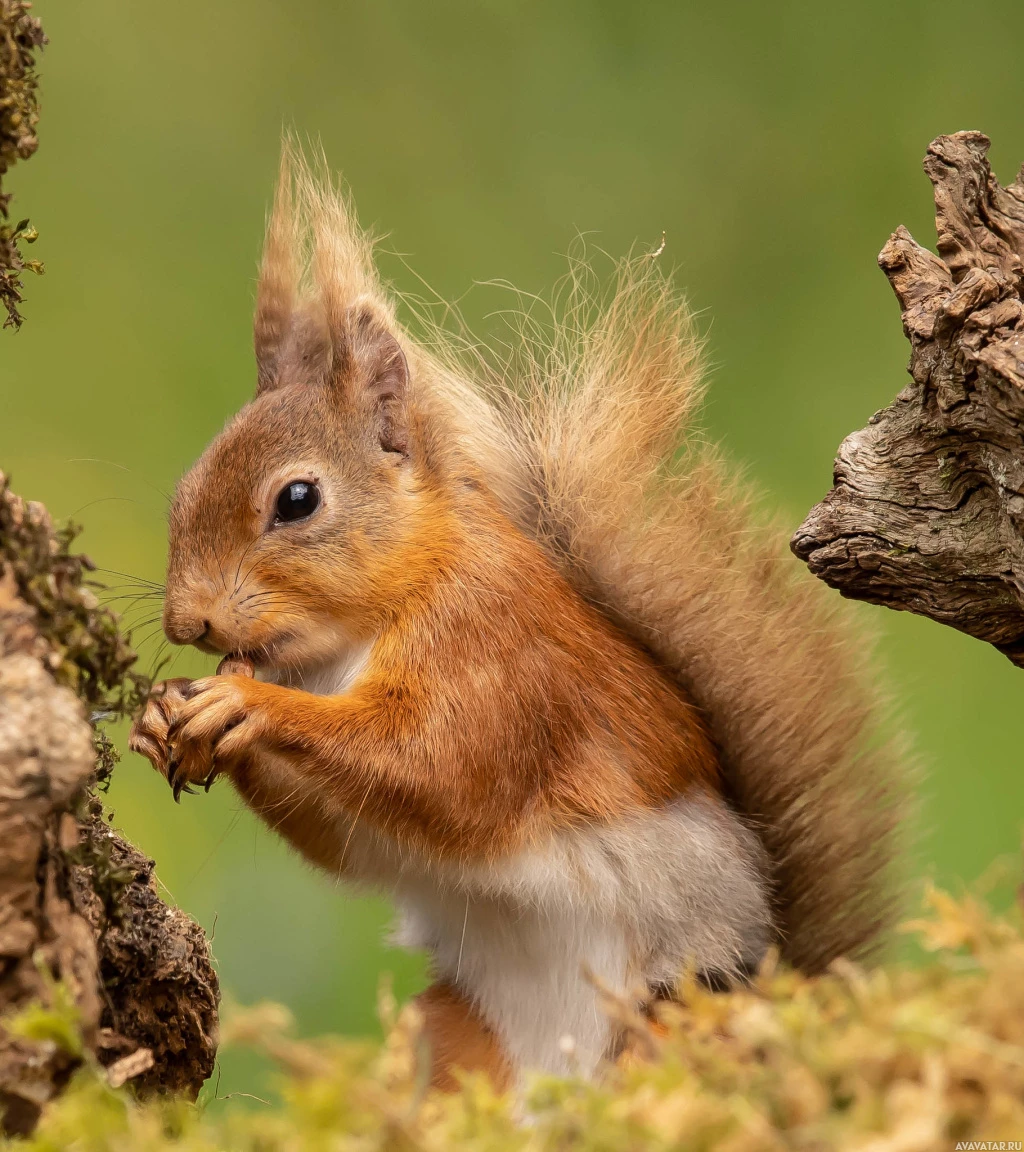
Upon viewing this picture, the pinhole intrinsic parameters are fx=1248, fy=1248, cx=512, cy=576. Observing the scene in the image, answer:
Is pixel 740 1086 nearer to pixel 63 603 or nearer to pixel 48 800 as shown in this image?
pixel 48 800

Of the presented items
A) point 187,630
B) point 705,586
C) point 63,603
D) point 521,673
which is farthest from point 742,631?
point 63,603

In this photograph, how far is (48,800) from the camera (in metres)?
0.74

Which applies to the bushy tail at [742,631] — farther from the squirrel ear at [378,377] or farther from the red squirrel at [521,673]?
the squirrel ear at [378,377]

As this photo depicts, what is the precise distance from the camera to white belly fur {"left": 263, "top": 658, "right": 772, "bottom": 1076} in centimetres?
134

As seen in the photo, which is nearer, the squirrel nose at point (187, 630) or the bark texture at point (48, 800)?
the bark texture at point (48, 800)

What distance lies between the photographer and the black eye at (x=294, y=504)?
1354 millimetres

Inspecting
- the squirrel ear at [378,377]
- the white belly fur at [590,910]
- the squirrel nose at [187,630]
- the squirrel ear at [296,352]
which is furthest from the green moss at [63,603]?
the squirrel ear at [296,352]

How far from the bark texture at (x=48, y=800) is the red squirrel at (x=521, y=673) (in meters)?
0.30

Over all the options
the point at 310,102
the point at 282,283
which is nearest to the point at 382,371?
the point at 282,283

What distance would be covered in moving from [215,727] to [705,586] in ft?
1.91

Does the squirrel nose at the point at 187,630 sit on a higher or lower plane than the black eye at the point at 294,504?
lower

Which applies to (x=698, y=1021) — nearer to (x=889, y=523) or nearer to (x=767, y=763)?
(x=889, y=523)

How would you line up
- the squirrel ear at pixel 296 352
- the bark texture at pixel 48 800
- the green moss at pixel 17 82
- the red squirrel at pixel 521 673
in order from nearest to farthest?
1. the bark texture at pixel 48 800
2. the green moss at pixel 17 82
3. the red squirrel at pixel 521 673
4. the squirrel ear at pixel 296 352

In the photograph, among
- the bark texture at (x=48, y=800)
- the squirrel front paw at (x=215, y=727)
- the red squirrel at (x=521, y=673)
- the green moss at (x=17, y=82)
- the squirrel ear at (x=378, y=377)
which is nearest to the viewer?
the bark texture at (x=48, y=800)
